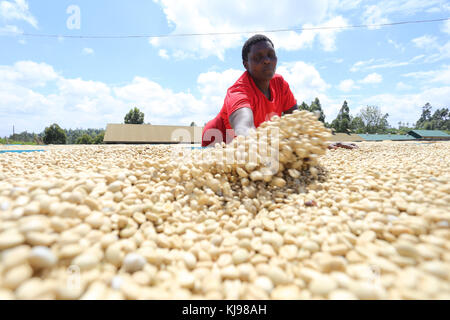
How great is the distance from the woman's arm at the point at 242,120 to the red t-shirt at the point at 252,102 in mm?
55

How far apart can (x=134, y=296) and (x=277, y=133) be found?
997 millimetres

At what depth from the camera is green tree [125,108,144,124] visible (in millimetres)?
21234

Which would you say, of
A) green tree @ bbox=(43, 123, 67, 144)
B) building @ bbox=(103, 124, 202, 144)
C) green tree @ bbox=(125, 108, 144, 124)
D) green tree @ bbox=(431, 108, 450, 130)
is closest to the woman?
building @ bbox=(103, 124, 202, 144)

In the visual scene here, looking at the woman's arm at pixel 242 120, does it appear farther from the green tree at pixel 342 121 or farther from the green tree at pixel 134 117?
the green tree at pixel 342 121

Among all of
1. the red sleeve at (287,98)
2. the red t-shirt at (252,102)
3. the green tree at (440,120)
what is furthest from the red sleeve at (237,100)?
the green tree at (440,120)

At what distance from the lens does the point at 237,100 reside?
1.84m

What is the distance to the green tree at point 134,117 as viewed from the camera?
21234 mm

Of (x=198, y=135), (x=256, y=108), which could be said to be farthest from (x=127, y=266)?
(x=198, y=135)

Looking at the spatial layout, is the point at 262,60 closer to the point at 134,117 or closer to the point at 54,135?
the point at 134,117

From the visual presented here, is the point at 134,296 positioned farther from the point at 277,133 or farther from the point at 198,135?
the point at 198,135

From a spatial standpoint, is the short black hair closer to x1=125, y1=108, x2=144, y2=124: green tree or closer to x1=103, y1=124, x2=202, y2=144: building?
x1=103, y1=124, x2=202, y2=144: building

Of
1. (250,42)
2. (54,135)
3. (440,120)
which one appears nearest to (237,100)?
(250,42)

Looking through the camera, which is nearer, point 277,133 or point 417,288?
point 417,288
